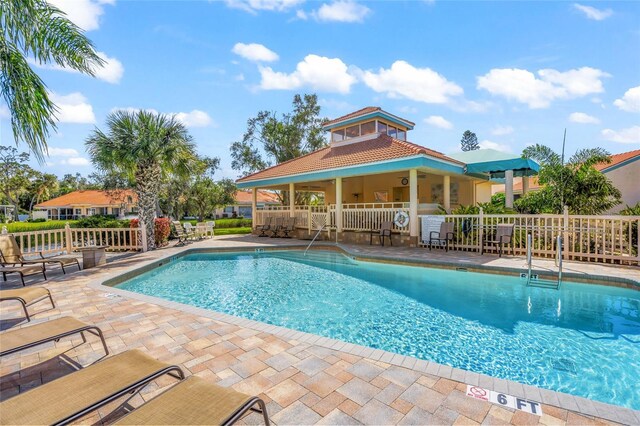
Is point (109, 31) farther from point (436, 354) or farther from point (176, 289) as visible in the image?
point (436, 354)

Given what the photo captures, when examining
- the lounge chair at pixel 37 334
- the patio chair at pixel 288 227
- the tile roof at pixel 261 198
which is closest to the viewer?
the lounge chair at pixel 37 334

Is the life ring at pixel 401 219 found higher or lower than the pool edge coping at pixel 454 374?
higher

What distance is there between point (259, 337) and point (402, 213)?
924cm

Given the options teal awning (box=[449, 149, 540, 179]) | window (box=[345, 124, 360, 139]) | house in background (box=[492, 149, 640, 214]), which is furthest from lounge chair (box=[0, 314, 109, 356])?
house in background (box=[492, 149, 640, 214])

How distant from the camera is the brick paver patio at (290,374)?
2400 millimetres

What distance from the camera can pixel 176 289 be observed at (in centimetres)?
768

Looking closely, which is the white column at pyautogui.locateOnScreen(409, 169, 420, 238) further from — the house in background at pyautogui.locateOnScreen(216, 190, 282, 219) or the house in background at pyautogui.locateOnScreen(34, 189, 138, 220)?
the house in background at pyautogui.locateOnScreen(34, 189, 138, 220)

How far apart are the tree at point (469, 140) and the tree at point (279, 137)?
1433 inches

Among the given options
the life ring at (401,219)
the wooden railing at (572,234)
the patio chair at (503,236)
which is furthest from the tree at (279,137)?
the patio chair at (503,236)

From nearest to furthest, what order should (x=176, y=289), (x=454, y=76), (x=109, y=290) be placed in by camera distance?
1. (x=109, y=290)
2. (x=176, y=289)
3. (x=454, y=76)

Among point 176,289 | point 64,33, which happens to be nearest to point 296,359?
point 176,289

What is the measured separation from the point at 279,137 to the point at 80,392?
27.8 metres

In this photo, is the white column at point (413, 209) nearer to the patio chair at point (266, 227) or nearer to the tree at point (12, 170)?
the patio chair at point (266, 227)

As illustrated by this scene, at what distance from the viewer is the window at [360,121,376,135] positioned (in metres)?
15.8
